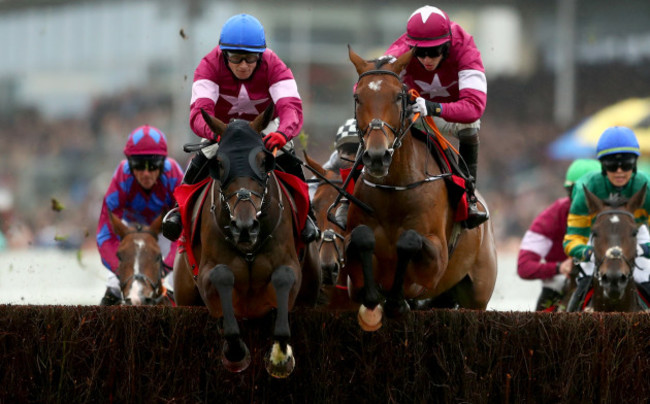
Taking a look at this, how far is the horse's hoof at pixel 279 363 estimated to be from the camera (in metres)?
5.78

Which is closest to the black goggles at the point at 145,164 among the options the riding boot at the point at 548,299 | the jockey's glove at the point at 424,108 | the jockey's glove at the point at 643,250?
the jockey's glove at the point at 424,108

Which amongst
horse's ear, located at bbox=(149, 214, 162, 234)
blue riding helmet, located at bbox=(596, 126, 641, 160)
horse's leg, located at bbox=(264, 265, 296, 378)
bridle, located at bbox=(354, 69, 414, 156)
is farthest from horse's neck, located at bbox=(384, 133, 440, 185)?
horse's ear, located at bbox=(149, 214, 162, 234)

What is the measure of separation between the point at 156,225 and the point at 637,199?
3.97m

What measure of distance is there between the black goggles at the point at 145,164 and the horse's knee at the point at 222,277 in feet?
10.9

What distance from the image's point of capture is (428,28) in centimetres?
668

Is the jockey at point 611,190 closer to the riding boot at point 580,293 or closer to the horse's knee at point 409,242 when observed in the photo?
the riding boot at point 580,293

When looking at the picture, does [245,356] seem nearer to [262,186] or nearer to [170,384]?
[170,384]

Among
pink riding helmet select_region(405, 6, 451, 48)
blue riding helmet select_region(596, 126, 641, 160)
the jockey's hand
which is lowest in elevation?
the jockey's hand

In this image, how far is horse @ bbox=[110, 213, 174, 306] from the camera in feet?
27.7

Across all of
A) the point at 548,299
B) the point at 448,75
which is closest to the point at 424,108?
the point at 448,75

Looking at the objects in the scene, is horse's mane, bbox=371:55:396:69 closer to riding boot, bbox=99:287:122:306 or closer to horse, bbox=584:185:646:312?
horse, bbox=584:185:646:312

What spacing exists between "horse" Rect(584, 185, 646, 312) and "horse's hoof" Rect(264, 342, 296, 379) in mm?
3084

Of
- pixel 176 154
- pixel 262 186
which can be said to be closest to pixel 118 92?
pixel 176 154

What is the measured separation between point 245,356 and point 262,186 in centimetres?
97
